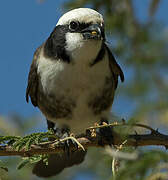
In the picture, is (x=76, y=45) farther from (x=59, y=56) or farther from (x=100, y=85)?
(x=100, y=85)

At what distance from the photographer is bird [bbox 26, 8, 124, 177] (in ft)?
13.3

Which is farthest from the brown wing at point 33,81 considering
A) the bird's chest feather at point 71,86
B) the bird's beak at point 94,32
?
the bird's beak at point 94,32

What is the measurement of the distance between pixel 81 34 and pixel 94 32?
149 millimetres

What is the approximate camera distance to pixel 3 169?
2.78 m

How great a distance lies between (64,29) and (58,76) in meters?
0.45

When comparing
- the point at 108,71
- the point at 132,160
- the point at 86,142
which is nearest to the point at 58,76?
the point at 108,71

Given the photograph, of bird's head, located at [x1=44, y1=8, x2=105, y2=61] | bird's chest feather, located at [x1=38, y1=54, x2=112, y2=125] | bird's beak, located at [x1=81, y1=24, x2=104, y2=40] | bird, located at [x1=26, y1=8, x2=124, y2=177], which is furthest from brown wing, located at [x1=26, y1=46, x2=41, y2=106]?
bird's beak, located at [x1=81, y1=24, x2=104, y2=40]

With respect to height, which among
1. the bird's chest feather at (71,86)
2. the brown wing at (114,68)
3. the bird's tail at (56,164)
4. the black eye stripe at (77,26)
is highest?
the brown wing at (114,68)

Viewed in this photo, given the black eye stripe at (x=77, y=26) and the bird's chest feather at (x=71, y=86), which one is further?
the bird's chest feather at (x=71, y=86)

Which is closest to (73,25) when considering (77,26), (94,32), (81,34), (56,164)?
(77,26)

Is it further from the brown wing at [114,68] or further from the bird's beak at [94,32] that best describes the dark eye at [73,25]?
the brown wing at [114,68]

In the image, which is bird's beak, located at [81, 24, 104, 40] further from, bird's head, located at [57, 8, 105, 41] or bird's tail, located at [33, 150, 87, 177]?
bird's tail, located at [33, 150, 87, 177]

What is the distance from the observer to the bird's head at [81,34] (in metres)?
3.96

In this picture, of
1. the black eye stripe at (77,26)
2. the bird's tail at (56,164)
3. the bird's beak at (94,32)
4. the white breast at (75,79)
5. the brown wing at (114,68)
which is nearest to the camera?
the bird's beak at (94,32)
